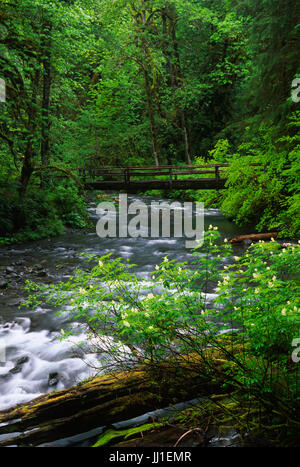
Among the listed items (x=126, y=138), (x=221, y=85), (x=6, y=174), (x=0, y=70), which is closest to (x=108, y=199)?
(x=126, y=138)

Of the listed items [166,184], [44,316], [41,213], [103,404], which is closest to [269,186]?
[166,184]

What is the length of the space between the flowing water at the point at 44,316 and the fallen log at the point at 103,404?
69cm

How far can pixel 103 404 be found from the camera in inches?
119

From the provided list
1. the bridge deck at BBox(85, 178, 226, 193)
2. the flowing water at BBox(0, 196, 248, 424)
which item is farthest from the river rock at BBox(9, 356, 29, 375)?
the bridge deck at BBox(85, 178, 226, 193)

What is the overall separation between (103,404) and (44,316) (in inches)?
136

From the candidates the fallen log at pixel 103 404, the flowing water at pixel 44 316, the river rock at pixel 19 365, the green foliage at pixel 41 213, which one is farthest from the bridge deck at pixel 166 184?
the fallen log at pixel 103 404

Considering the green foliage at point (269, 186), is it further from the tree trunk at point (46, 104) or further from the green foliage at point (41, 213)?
the tree trunk at point (46, 104)

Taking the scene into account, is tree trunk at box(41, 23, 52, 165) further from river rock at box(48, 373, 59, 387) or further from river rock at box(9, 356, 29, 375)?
river rock at box(48, 373, 59, 387)

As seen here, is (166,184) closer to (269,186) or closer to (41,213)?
(269,186)

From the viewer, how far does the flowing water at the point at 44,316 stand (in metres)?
4.29

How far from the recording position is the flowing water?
14.1 feet

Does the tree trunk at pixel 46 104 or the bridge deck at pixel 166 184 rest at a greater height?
the tree trunk at pixel 46 104

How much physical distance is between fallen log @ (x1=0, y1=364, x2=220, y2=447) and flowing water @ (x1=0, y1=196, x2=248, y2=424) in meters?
0.69
